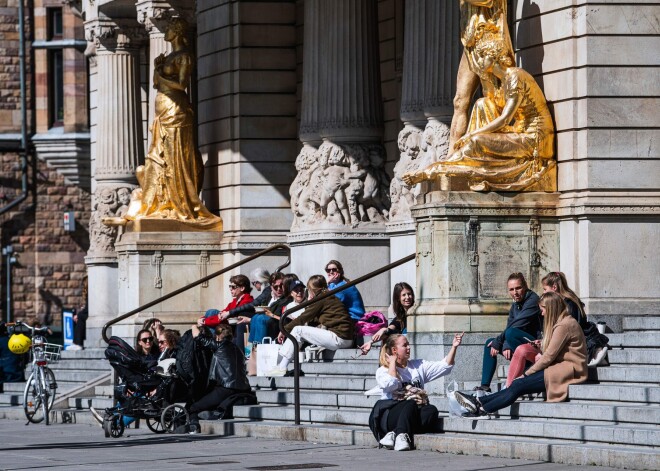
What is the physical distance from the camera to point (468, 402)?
744 inches

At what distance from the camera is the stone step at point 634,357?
62.3 feet

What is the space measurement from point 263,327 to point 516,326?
5.98 meters

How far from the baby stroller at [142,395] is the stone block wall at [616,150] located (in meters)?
4.82

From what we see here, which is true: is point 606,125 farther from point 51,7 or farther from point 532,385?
point 51,7

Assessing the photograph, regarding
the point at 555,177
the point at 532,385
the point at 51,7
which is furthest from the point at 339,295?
the point at 51,7

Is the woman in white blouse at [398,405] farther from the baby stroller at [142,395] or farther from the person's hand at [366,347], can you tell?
the baby stroller at [142,395]

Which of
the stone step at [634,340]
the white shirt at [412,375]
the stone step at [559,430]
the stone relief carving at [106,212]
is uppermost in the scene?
the stone relief carving at [106,212]

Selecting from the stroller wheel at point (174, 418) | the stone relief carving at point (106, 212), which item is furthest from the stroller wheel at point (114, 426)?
the stone relief carving at point (106, 212)

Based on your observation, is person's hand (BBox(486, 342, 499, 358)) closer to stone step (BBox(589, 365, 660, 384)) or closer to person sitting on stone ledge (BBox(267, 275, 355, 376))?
stone step (BBox(589, 365, 660, 384))

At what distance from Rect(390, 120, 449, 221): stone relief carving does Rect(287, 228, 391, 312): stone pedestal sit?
4.48 ft

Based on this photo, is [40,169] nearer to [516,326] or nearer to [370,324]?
[370,324]

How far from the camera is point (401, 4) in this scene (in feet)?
96.7

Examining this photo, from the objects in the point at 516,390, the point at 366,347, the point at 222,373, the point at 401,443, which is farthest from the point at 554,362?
the point at 222,373

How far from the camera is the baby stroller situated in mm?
22609
